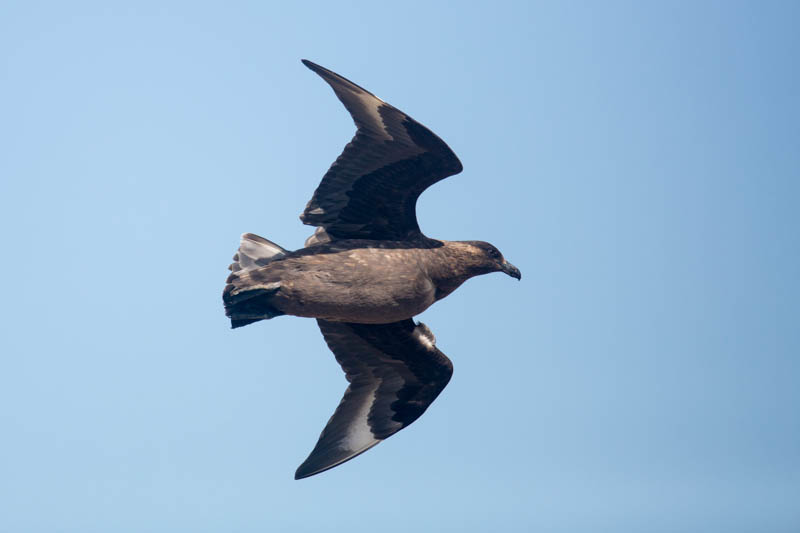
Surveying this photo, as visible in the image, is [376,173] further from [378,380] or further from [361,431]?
[361,431]

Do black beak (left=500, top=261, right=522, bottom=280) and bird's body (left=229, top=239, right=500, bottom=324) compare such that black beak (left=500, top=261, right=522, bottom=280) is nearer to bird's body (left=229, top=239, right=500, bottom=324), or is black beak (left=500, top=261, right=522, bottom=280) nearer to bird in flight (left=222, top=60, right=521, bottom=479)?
bird in flight (left=222, top=60, right=521, bottom=479)

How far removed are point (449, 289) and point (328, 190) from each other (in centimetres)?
129

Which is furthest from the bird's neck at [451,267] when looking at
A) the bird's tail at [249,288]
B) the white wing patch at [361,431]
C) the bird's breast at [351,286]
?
the white wing patch at [361,431]

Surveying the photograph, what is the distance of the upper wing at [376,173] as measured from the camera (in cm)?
817

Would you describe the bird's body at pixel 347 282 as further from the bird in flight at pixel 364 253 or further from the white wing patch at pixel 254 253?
the white wing patch at pixel 254 253

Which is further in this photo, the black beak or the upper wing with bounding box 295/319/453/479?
the upper wing with bounding box 295/319/453/479

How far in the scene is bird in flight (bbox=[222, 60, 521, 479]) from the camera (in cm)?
820

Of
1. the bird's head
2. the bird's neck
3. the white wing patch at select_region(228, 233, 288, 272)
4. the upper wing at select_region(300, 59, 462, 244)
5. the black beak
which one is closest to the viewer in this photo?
the upper wing at select_region(300, 59, 462, 244)

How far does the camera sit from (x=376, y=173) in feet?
27.8

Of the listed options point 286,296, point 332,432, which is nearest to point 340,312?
point 286,296

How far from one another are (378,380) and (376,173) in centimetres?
207

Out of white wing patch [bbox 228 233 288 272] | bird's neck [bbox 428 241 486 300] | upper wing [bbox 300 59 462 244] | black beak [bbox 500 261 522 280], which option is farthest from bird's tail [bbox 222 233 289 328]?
black beak [bbox 500 261 522 280]

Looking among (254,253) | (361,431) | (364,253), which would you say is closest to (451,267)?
(364,253)

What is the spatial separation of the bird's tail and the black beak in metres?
1.88
